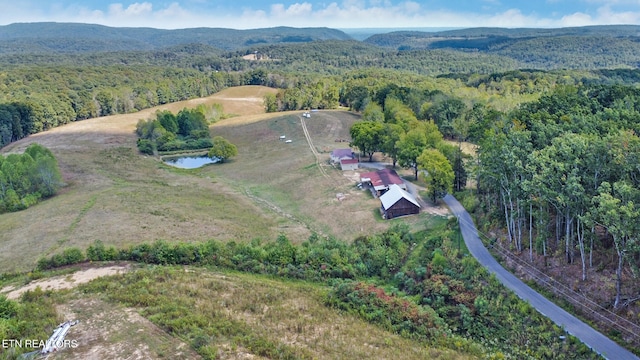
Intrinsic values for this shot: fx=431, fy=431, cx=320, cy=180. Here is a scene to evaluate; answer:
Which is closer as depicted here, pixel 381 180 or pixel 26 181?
pixel 381 180

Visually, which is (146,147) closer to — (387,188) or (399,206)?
(387,188)

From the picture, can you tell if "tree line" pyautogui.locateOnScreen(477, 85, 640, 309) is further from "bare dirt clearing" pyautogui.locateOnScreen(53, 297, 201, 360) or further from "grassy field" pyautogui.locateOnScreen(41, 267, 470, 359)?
"bare dirt clearing" pyautogui.locateOnScreen(53, 297, 201, 360)

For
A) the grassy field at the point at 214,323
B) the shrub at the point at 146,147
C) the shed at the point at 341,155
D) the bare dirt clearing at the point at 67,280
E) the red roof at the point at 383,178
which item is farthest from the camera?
the shrub at the point at 146,147

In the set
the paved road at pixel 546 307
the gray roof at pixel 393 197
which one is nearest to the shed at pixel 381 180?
the gray roof at pixel 393 197

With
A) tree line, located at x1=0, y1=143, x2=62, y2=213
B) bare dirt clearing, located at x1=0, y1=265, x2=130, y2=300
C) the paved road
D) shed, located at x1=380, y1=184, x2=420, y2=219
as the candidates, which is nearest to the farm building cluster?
shed, located at x1=380, y1=184, x2=420, y2=219

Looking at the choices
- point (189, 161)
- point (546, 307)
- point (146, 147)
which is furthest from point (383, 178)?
point (146, 147)

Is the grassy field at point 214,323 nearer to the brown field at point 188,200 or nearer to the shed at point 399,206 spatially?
the brown field at point 188,200
